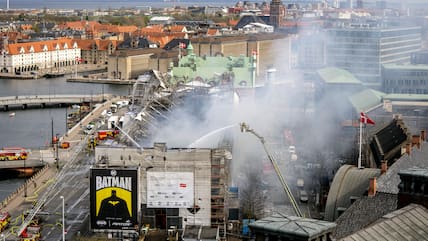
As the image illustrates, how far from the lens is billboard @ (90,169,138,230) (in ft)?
42.8

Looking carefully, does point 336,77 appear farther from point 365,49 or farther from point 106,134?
point 106,134

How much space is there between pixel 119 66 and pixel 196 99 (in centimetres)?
1904

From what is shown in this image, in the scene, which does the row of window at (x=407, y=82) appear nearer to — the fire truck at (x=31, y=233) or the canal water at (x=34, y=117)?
the canal water at (x=34, y=117)

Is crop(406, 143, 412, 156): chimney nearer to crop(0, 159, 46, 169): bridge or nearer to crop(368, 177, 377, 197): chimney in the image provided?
crop(368, 177, 377, 197): chimney

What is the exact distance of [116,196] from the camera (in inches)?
514

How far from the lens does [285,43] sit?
3888cm

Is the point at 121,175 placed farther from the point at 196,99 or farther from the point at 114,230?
the point at 196,99

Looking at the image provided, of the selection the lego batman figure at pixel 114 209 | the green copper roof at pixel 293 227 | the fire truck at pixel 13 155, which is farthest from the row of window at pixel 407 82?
the green copper roof at pixel 293 227

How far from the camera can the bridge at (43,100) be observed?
31.0 metres

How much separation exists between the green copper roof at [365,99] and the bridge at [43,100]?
41.0ft

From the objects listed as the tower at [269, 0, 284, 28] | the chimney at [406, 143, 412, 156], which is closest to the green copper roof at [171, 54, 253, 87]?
the chimney at [406, 143, 412, 156]

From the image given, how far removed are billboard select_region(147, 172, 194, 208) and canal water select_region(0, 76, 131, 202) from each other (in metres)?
4.88

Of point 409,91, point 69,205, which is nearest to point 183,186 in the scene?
point 69,205

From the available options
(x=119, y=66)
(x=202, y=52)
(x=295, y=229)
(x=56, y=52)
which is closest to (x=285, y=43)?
(x=202, y=52)
